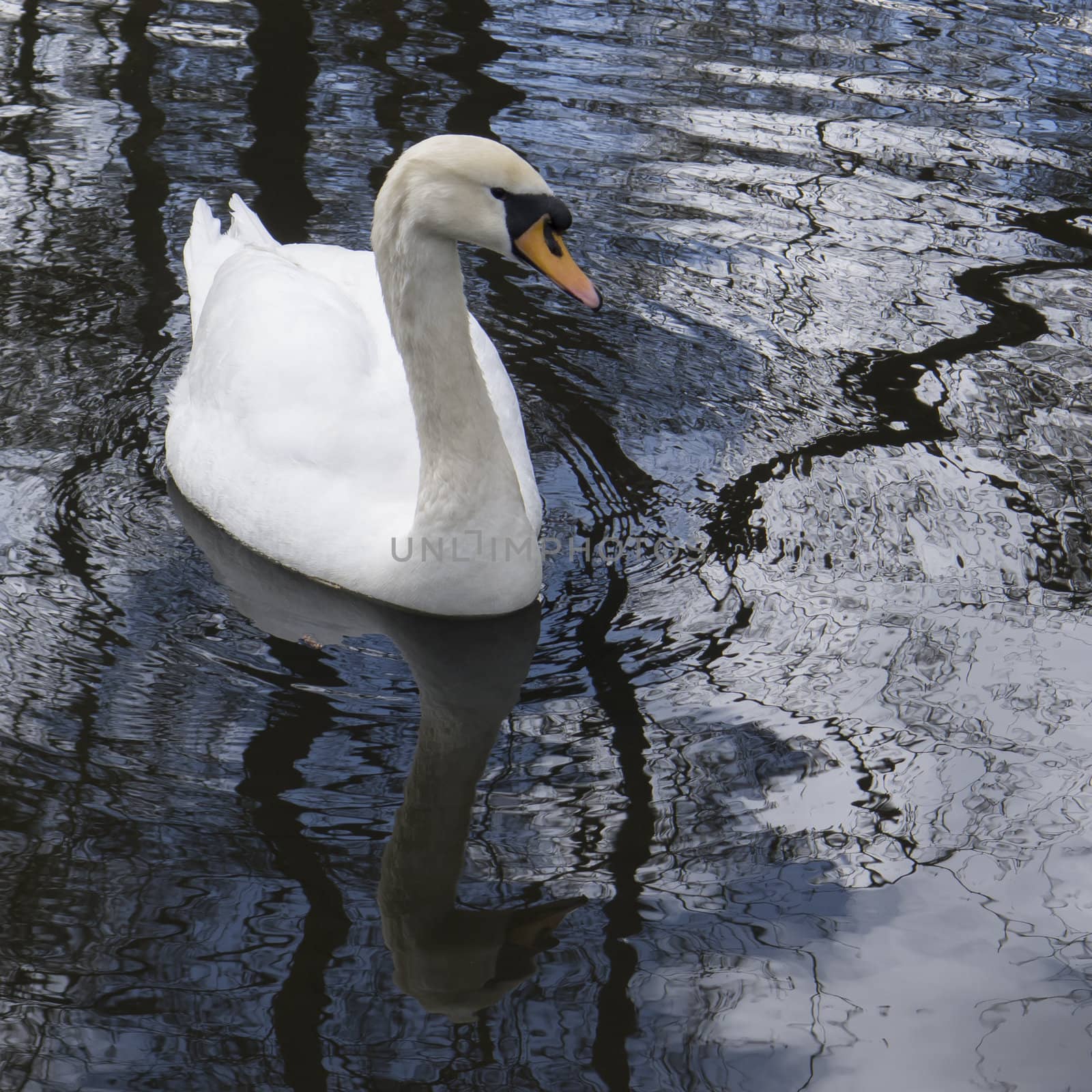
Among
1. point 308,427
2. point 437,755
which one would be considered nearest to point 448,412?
point 308,427

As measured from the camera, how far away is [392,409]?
18.1ft

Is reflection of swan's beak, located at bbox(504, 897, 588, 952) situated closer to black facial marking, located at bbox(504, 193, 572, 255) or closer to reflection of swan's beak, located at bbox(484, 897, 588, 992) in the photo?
reflection of swan's beak, located at bbox(484, 897, 588, 992)

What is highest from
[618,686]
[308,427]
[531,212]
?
[531,212]

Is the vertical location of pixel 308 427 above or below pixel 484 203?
below

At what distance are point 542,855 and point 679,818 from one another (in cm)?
42

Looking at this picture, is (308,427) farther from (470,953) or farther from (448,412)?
(470,953)

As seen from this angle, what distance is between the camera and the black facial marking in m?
4.54

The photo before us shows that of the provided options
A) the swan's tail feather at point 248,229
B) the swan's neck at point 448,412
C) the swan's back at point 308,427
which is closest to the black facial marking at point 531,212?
the swan's neck at point 448,412

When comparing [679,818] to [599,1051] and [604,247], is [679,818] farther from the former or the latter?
[604,247]

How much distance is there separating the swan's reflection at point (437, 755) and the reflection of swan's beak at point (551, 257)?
4.02ft

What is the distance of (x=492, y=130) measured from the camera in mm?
9359

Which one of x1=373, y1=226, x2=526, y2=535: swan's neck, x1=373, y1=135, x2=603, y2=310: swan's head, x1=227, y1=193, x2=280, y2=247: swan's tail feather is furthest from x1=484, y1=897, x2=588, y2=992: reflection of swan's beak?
x1=227, y1=193, x2=280, y2=247: swan's tail feather

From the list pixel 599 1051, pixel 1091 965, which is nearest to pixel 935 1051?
pixel 1091 965

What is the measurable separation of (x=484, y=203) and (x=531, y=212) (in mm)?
150
